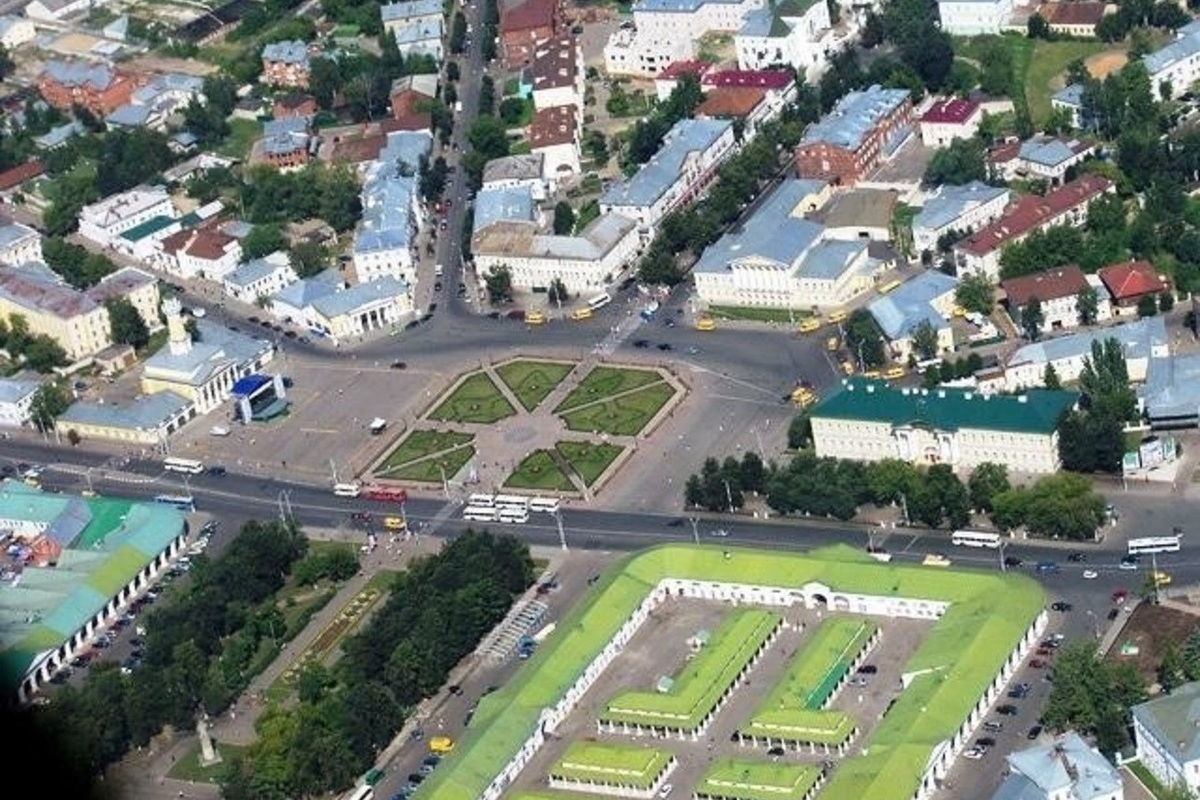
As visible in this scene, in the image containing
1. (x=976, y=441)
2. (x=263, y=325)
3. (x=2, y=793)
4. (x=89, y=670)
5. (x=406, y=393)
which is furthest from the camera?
(x=263, y=325)

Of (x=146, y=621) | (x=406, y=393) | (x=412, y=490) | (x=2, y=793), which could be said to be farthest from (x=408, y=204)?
(x=2, y=793)

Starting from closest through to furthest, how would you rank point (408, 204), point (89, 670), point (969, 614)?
point (969, 614) < point (89, 670) < point (408, 204)

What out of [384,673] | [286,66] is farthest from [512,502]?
[286,66]

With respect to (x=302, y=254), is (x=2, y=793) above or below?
above

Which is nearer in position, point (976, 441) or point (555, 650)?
point (555, 650)

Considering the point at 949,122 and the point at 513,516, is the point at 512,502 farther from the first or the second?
the point at 949,122

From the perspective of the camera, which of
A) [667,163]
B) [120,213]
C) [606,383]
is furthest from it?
[120,213]

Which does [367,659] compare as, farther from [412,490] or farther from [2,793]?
[2,793]
